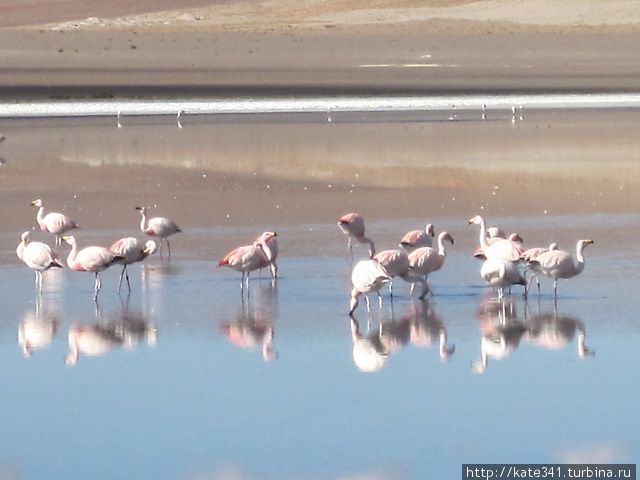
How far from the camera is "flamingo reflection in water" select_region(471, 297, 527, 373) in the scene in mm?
9258

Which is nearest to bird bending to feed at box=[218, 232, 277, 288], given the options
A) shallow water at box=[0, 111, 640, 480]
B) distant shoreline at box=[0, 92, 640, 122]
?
shallow water at box=[0, 111, 640, 480]

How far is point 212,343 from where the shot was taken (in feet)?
32.1

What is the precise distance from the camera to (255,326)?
10.3m

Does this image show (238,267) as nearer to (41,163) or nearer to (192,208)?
(192,208)

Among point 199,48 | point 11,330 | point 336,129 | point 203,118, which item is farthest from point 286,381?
point 199,48

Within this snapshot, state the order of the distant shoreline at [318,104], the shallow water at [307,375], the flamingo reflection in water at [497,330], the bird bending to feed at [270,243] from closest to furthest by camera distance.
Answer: the shallow water at [307,375] < the flamingo reflection in water at [497,330] < the bird bending to feed at [270,243] < the distant shoreline at [318,104]

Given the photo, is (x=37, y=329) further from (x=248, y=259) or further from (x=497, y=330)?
(x=497, y=330)

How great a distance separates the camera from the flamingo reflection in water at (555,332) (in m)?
9.50

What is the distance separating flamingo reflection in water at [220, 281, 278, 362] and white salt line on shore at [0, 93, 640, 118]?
775 inches

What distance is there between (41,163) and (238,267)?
37.6 ft

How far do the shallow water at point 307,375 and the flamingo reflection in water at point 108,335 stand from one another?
0.03 metres

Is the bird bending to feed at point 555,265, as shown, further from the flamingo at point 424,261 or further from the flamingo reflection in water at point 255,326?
the flamingo reflection in water at point 255,326

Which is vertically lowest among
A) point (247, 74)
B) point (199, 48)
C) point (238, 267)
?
point (238, 267)

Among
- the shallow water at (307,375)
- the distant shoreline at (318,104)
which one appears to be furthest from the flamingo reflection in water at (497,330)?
the distant shoreline at (318,104)
